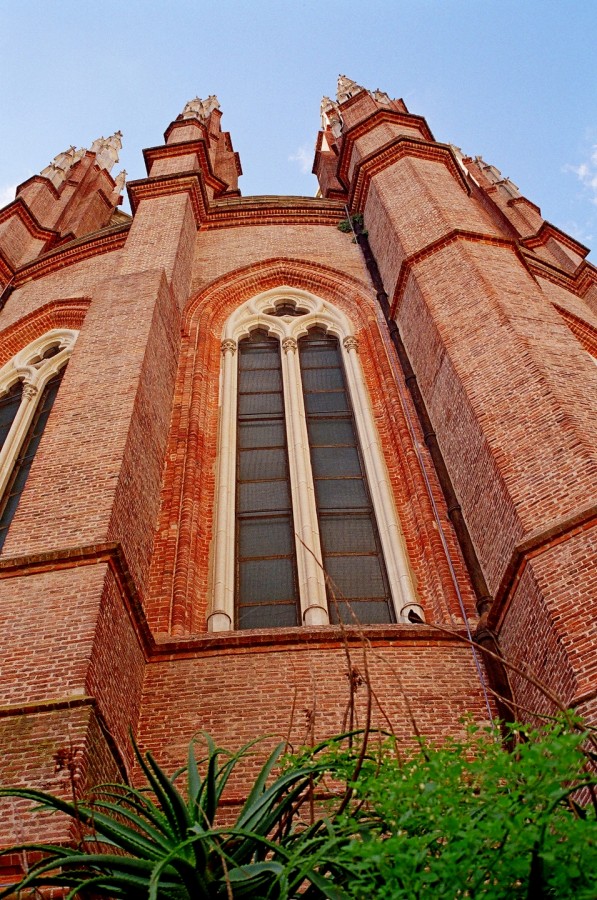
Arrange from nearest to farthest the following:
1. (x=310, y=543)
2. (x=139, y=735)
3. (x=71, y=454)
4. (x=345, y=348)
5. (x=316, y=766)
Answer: (x=316, y=766) → (x=139, y=735) → (x=71, y=454) → (x=310, y=543) → (x=345, y=348)

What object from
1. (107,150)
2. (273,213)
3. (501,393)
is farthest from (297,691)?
(107,150)

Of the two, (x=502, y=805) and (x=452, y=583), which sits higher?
(x=452, y=583)

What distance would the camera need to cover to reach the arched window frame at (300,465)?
750 cm

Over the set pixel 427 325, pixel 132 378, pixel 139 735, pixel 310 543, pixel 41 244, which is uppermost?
pixel 41 244

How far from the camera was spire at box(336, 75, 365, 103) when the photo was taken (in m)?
16.3

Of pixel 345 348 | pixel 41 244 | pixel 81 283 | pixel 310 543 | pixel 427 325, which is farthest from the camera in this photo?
pixel 41 244

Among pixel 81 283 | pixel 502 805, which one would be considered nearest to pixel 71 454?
pixel 502 805

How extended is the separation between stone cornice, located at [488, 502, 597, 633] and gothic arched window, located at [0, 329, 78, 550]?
5.42 meters

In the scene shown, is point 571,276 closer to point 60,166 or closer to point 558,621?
point 558,621

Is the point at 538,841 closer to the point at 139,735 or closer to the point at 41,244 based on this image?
the point at 139,735

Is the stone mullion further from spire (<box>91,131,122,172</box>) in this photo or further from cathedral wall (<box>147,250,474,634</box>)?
spire (<box>91,131,122,172</box>)

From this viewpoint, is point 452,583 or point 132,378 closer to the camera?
point 452,583

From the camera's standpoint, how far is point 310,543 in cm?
800

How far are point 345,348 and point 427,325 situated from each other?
7.63ft
